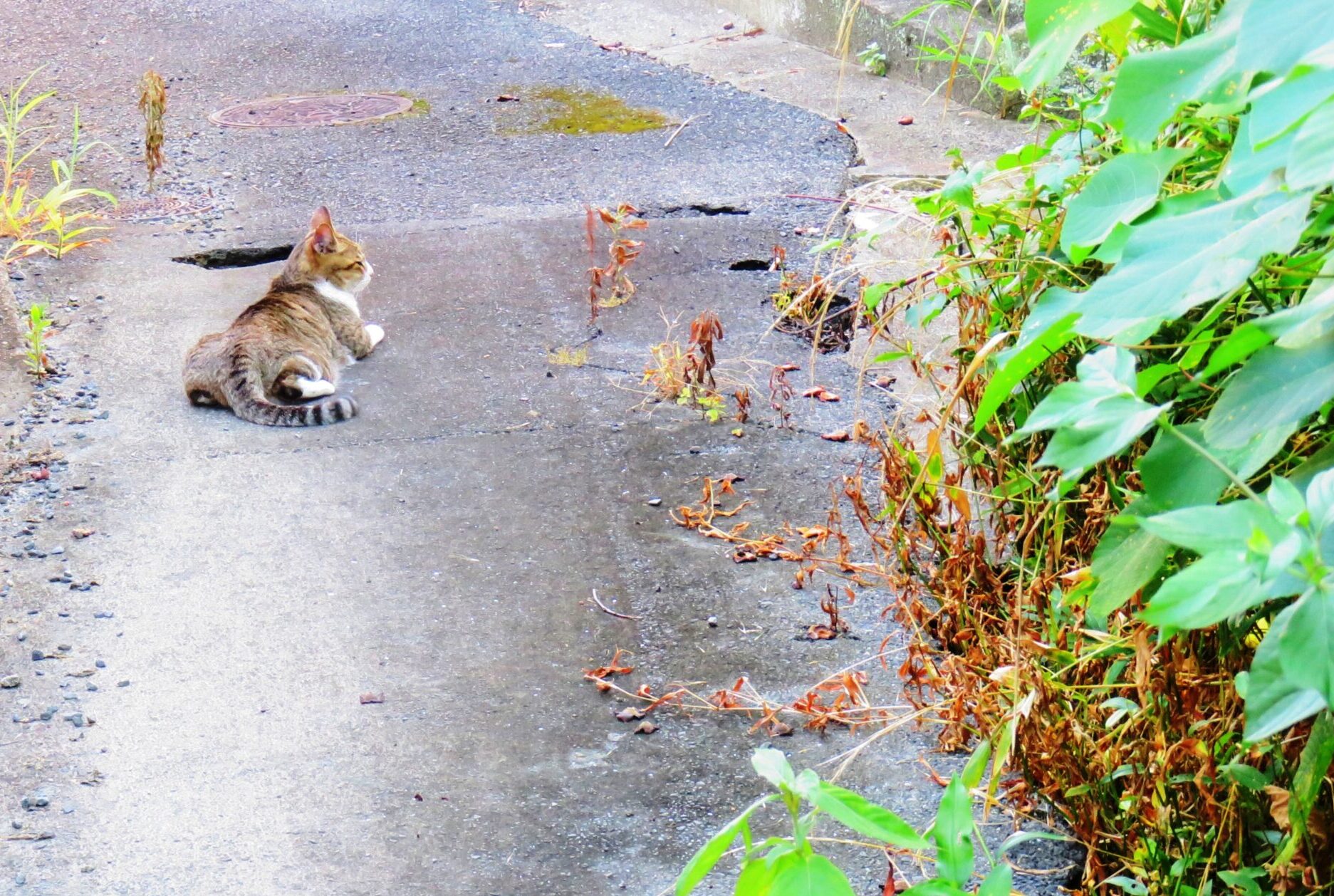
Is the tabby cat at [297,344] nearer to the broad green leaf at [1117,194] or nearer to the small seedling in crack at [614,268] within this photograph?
the small seedling in crack at [614,268]

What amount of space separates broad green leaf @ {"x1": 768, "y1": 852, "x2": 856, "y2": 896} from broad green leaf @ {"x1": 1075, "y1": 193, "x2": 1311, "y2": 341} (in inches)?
22.5

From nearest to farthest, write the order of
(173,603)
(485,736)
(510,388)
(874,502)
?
(485,736), (173,603), (874,502), (510,388)

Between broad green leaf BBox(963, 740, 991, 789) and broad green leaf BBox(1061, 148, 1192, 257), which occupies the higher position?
broad green leaf BBox(1061, 148, 1192, 257)

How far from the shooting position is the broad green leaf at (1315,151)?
0.87 meters

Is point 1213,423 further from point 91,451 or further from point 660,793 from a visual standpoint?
point 91,451

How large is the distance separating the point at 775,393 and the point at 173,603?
6.70 feet

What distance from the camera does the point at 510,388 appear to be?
4.59m

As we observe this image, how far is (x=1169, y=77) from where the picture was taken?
4.15ft

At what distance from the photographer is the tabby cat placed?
4.46m

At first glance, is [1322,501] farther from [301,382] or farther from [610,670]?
[301,382]

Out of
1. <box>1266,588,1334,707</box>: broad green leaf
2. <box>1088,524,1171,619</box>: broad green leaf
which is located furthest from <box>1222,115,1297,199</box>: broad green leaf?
<box>1088,524,1171,619</box>: broad green leaf

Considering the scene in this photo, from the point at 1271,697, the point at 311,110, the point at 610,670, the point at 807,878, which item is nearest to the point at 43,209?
the point at 311,110

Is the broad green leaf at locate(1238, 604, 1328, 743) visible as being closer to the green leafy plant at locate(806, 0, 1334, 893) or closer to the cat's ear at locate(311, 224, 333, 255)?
the green leafy plant at locate(806, 0, 1334, 893)

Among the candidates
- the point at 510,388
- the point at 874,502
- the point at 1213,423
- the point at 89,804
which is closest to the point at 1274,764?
the point at 1213,423
